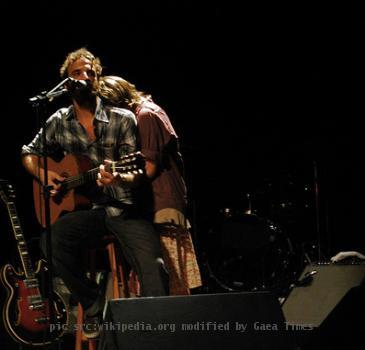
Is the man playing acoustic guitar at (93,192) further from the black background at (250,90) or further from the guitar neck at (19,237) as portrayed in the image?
the black background at (250,90)

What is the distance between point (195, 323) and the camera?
6.95ft

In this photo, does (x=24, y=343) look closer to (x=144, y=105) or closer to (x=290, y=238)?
(x=144, y=105)

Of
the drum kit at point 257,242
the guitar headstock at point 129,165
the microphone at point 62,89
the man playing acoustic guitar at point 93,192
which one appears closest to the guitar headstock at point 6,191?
the man playing acoustic guitar at point 93,192

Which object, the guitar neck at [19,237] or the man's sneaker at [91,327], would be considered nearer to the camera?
the man's sneaker at [91,327]

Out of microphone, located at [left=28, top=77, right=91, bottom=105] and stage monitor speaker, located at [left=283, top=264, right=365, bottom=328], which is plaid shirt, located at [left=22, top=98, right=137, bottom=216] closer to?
microphone, located at [left=28, top=77, right=91, bottom=105]

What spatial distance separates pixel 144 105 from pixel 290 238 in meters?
3.07

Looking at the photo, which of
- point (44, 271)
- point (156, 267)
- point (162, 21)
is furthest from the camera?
point (162, 21)

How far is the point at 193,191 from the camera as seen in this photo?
6.12 metres

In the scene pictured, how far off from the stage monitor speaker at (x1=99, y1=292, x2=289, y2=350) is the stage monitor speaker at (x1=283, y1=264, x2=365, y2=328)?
3.69 feet

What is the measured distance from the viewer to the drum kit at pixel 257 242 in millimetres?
5969

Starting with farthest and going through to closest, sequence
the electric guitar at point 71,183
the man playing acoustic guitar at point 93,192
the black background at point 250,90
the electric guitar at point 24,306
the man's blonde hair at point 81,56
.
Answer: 1. the black background at point 250,90
2. the electric guitar at point 24,306
3. the man's blonde hair at point 81,56
4. the electric guitar at point 71,183
5. the man playing acoustic guitar at point 93,192

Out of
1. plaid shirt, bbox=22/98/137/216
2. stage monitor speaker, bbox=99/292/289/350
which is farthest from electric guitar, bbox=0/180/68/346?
stage monitor speaker, bbox=99/292/289/350

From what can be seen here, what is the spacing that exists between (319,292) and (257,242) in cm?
270

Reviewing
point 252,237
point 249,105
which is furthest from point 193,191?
point 249,105
